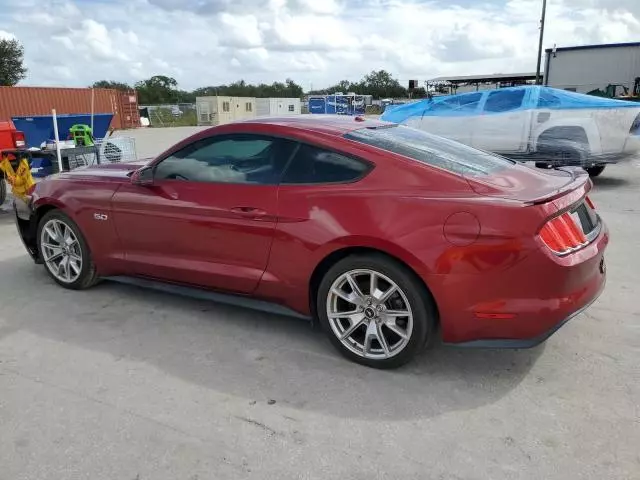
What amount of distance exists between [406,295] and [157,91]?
77.4 meters

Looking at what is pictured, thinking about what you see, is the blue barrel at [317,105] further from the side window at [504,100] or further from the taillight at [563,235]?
the taillight at [563,235]

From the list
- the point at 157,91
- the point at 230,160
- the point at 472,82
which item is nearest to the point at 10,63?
the point at 157,91

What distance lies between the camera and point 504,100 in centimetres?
1002

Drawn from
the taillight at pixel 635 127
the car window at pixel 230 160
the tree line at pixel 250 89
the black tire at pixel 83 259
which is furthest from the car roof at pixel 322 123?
the tree line at pixel 250 89

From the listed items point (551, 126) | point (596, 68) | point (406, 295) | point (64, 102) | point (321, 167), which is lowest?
point (406, 295)

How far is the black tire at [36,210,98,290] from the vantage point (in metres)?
4.72

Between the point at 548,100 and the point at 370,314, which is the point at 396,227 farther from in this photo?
the point at 548,100

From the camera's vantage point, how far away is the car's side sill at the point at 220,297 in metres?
3.79

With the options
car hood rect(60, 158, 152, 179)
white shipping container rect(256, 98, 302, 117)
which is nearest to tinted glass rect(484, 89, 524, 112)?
car hood rect(60, 158, 152, 179)

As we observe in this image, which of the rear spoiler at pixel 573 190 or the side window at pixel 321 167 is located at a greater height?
the side window at pixel 321 167

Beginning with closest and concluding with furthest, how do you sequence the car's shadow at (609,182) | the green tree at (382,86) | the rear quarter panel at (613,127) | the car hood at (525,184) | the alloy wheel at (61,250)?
the car hood at (525,184), the alloy wheel at (61,250), the rear quarter panel at (613,127), the car's shadow at (609,182), the green tree at (382,86)

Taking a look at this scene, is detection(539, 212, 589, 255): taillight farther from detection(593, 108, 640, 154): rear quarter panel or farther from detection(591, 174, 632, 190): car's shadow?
detection(591, 174, 632, 190): car's shadow

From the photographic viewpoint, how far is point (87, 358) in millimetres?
3650

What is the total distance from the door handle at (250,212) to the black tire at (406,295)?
0.60m
